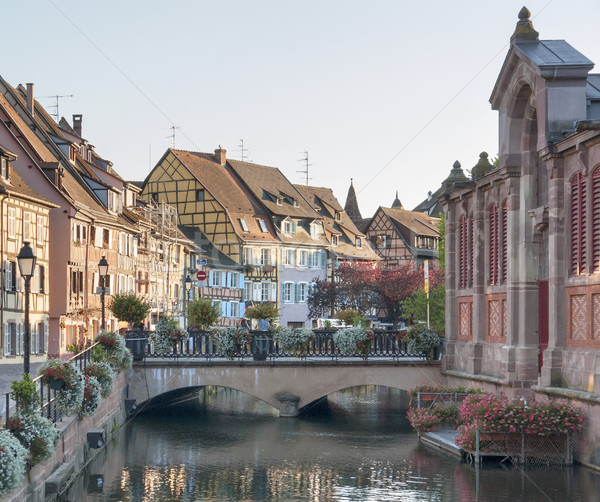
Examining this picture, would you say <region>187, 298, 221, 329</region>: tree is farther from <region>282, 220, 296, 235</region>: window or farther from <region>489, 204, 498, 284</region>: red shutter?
<region>282, 220, 296, 235</region>: window

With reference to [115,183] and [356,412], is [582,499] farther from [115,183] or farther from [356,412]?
[115,183]

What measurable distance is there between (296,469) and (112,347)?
9.06 meters

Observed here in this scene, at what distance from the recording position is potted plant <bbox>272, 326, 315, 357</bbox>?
40.0 m

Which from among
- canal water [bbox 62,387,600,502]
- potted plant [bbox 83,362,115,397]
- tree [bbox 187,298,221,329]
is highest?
tree [bbox 187,298,221,329]

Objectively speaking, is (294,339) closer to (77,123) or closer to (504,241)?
(504,241)

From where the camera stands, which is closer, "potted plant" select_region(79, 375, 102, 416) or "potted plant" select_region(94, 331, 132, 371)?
"potted plant" select_region(79, 375, 102, 416)

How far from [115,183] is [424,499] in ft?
149

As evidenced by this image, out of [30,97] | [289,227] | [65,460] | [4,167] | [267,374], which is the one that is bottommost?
[65,460]

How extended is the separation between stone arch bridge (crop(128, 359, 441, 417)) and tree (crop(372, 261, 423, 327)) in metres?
49.6

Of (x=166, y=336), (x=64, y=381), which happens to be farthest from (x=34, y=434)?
(x=166, y=336)

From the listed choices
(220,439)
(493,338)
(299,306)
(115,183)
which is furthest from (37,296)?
(299,306)

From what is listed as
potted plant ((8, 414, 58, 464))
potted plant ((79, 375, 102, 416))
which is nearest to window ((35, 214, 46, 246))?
potted plant ((79, 375, 102, 416))

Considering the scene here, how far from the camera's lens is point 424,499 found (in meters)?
23.4

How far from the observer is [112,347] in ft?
113
